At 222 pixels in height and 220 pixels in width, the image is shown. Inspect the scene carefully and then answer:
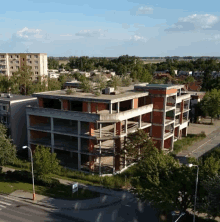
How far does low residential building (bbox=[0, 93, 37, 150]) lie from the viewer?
47.6 metres

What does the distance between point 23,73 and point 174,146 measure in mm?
53424

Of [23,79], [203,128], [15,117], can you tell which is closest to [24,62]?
[23,79]

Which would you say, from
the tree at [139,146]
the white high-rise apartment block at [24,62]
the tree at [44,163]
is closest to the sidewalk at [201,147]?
the tree at [139,146]

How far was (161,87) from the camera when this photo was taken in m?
45.7

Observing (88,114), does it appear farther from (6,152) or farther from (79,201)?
(6,152)

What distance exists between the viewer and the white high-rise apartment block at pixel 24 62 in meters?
111

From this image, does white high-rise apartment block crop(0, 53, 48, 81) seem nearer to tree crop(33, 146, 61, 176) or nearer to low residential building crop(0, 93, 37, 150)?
low residential building crop(0, 93, 37, 150)

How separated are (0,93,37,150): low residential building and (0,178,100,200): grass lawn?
1302 centimetres

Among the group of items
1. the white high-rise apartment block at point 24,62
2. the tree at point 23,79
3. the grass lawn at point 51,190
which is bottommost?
the grass lawn at point 51,190

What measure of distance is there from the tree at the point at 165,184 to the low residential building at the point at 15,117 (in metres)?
28.6

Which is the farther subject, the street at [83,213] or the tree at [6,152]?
the tree at [6,152]

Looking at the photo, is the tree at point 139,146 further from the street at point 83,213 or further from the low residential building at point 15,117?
the low residential building at point 15,117

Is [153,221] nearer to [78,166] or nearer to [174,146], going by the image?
[78,166]

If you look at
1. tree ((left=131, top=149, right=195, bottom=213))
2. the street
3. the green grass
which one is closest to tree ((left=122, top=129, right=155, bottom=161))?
the street
